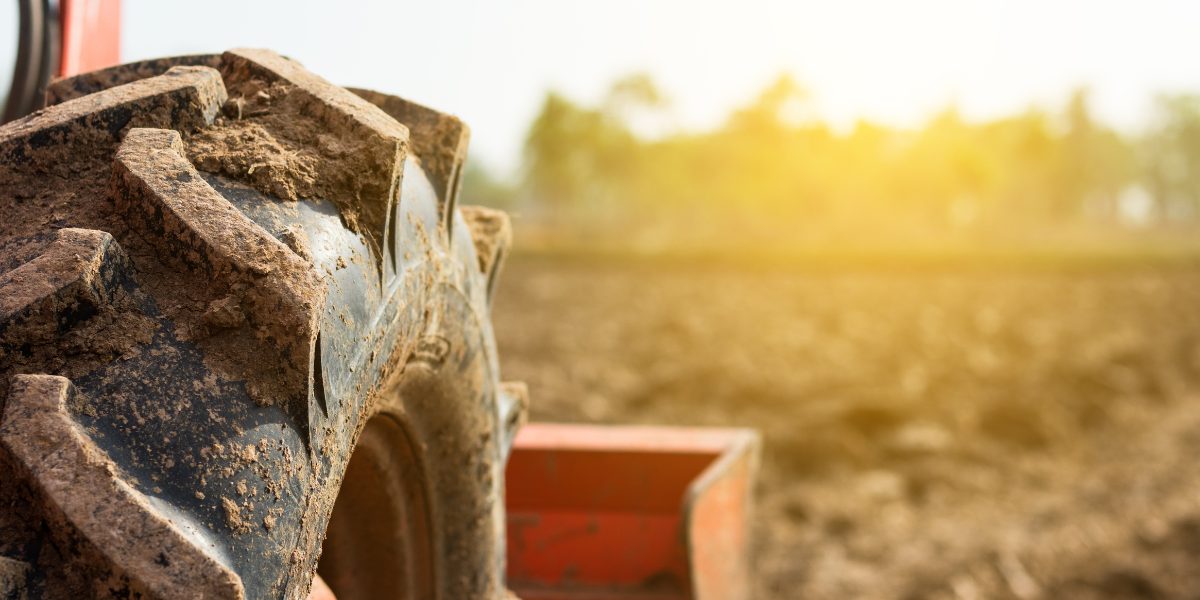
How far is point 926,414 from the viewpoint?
631 centimetres

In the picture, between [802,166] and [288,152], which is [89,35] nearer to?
[288,152]

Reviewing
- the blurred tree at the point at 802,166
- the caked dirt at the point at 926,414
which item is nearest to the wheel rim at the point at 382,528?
the caked dirt at the point at 926,414

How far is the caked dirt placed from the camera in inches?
155

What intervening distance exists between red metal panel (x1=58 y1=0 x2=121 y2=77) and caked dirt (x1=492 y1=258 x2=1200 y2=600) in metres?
3.13

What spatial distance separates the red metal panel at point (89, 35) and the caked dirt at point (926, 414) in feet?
10.3

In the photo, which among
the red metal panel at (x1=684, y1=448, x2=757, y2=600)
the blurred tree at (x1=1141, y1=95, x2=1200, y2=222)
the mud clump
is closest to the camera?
the mud clump

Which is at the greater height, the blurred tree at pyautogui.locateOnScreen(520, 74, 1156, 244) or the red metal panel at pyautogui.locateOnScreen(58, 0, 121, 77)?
the red metal panel at pyautogui.locateOnScreen(58, 0, 121, 77)

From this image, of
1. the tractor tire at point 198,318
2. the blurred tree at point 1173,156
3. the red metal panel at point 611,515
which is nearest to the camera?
the tractor tire at point 198,318

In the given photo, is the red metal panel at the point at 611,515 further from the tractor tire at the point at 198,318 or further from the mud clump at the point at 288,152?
the mud clump at the point at 288,152

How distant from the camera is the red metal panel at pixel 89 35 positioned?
6.36ft

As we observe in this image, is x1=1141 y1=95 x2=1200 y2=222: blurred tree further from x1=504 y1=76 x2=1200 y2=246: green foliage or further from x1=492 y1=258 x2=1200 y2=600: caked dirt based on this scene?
x1=492 y1=258 x2=1200 y2=600: caked dirt

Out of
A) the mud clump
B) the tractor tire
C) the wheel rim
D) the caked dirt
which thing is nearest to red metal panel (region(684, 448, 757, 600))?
the caked dirt

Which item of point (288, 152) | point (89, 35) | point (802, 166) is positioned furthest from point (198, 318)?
point (802, 166)

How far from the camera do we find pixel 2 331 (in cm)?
79
